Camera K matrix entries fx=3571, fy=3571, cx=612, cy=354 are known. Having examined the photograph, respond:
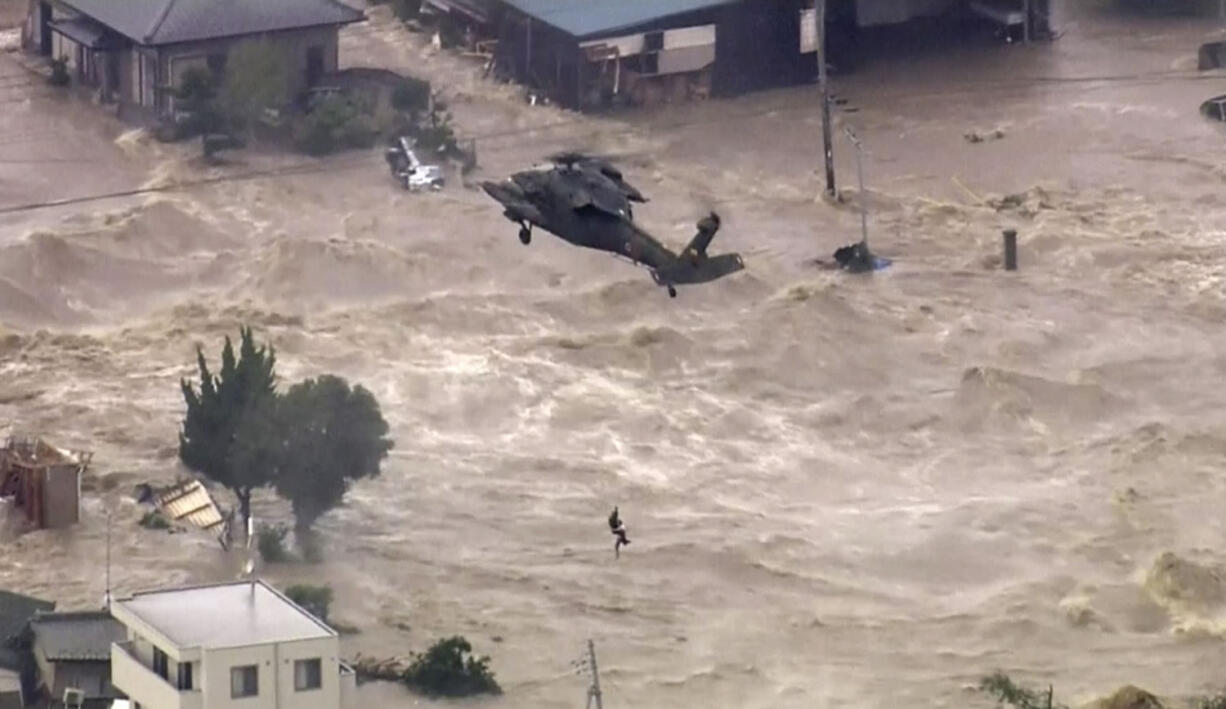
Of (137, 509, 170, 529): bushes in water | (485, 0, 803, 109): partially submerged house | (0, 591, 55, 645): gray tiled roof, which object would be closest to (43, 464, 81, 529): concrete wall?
(137, 509, 170, 529): bushes in water

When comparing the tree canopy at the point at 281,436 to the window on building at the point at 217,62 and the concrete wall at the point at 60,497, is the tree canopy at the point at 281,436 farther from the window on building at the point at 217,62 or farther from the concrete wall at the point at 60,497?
the window on building at the point at 217,62

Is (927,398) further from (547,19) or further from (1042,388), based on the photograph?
(547,19)

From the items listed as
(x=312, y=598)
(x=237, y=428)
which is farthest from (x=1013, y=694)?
(x=237, y=428)

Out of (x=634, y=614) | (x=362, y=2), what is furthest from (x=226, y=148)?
(x=634, y=614)

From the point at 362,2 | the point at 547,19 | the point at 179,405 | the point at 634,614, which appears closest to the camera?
the point at 634,614

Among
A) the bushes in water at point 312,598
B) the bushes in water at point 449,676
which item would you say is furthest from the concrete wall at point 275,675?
the bushes in water at point 312,598

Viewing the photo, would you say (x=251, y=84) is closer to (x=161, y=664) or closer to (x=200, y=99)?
(x=200, y=99)
